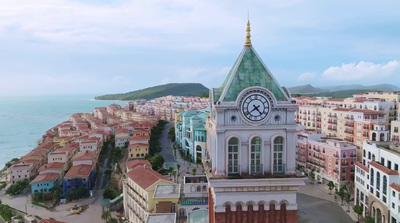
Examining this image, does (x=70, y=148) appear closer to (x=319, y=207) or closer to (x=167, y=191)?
(x=167, y=191)

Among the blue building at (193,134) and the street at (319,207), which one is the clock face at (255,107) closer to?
the street at (319,207)

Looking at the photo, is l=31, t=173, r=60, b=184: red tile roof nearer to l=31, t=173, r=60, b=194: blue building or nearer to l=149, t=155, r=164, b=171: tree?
l=31, t=173, r=60, b=194: blue building

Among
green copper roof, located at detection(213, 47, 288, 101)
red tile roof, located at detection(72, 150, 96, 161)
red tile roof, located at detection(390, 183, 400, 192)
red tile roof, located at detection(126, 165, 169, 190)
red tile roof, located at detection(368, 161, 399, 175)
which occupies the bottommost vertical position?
red tile roof, located at detection(72, 150, 96, 161)

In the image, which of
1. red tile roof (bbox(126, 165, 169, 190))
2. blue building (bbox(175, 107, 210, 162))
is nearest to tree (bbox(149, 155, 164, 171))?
blue building (bbox(175, 107, 210, 162))

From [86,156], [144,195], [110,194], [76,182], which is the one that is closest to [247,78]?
[144,195]

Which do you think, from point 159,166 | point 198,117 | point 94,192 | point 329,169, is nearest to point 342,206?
point 329,169

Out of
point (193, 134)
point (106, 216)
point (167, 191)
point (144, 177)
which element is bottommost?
point (106, 216)

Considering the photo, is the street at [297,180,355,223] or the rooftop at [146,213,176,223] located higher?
the rooftop at [146,213,176,223]

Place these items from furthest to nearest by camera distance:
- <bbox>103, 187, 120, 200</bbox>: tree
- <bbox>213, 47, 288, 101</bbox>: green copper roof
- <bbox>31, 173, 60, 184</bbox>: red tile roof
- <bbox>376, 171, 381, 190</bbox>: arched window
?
<bbox>31, 173, 60, 184</bbox>: red tile roof, <bbox>103, 187, 120, 200</bbox>: tree, <bbox>376, 171, 381, 190</bbox>: arched window, <bbox>213, 47, 288, 101</bbox>: green copper roof
